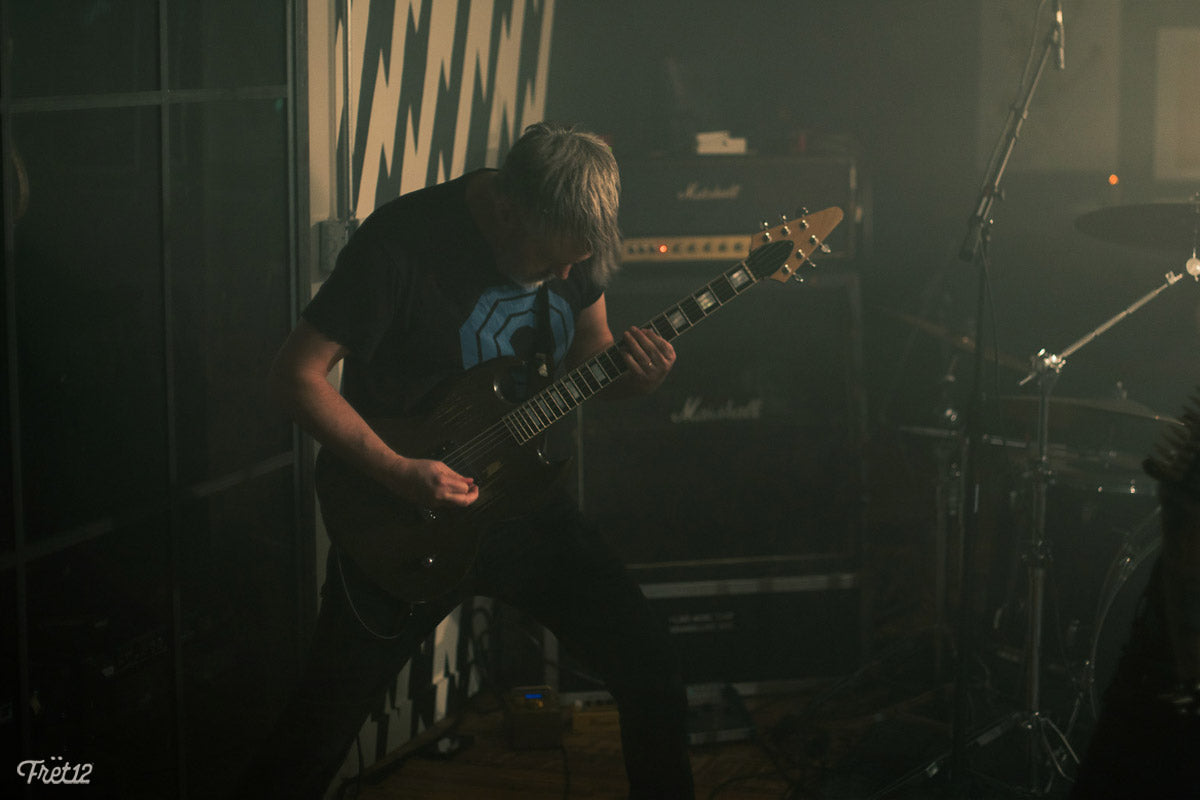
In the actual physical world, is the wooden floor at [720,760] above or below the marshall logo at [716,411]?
below

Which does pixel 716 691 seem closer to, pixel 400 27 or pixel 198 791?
pixel 198 791

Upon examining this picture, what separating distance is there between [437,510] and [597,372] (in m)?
0.38

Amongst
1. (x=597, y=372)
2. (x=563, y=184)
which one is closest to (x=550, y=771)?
(x=597, y=372)

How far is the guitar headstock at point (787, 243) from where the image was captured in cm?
208

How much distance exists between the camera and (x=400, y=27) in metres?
2.58

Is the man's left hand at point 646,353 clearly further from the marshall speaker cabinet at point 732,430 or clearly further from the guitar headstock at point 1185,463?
the guitar headstock at point 1185,463

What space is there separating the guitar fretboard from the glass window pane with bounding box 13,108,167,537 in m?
0.60

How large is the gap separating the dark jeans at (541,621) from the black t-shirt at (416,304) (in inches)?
11.7

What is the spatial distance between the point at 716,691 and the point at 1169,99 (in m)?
2.60

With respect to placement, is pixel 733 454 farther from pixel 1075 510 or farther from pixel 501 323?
pixel 501 323

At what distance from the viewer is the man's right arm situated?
1.73 metres

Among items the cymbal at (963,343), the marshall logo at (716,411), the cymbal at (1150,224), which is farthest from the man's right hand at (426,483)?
the cymbal at (1150,224)

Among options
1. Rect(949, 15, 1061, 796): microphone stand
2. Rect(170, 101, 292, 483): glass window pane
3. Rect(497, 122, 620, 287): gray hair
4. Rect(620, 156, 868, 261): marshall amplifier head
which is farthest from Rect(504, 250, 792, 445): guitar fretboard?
Rect(620, 156, 868, 261): marshall amplifier head

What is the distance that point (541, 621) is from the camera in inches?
74.3
